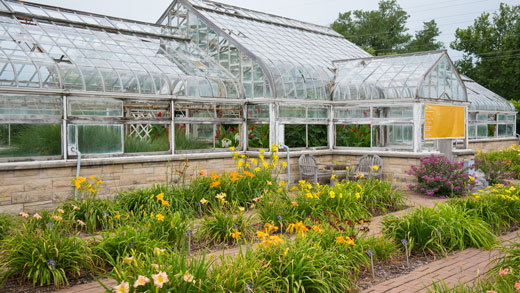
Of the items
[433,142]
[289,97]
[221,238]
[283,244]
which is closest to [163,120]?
[289,97]

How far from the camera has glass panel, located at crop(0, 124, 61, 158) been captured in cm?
845

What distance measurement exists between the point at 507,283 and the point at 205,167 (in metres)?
7.77

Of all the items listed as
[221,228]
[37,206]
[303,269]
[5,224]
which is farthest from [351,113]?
[5,224]

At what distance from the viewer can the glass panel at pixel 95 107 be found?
9320mm

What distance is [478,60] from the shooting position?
33062 mm

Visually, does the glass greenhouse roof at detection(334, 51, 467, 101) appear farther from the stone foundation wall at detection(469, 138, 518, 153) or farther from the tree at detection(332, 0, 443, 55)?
the tree at detection(332, 0, 443, 55)

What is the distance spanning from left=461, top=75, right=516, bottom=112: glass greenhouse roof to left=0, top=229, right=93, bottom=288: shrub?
1789 cm

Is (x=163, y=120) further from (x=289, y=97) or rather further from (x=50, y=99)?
(x=289, y=97)

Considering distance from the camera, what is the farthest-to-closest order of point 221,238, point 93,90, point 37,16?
1. point 37,16
2. point 93,90
3. point 221,238

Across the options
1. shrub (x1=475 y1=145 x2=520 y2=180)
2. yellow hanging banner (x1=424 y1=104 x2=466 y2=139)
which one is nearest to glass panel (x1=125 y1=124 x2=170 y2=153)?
yellow hanging banner (x1=424 y1=104 x2=466 y2=139)

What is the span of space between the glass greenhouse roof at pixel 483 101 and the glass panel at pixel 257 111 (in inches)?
439

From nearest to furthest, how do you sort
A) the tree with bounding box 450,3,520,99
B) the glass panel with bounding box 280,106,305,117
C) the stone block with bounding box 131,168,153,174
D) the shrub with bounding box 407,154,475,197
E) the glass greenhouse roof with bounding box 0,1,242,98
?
1. the glass greenhouse roof with bounding box 0,1,242,98
2. the stone block with bounding box 131,168,153,174
3. the shrub with bounding box 407,154,475,197
4. the glass panel with bounding box 280,106,305,117
5. the tree with bounding box 450,3,520,99

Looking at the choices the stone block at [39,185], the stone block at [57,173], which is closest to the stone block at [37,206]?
the stone block at [39,185]

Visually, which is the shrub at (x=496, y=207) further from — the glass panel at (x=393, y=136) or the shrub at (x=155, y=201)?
the glass panel at (x=393, y=136)
